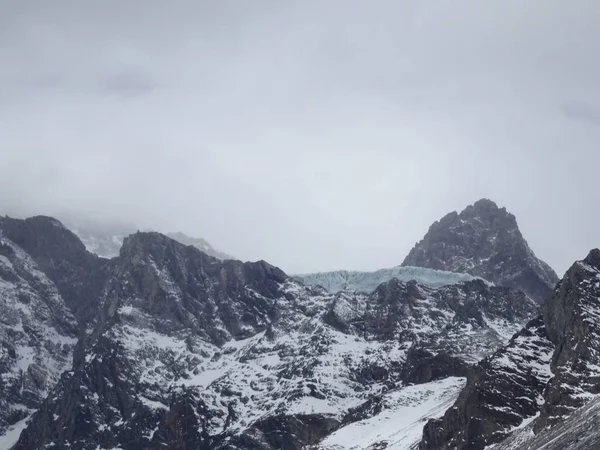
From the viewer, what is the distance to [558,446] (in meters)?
198

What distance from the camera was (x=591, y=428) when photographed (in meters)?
196

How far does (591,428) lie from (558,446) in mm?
6697
